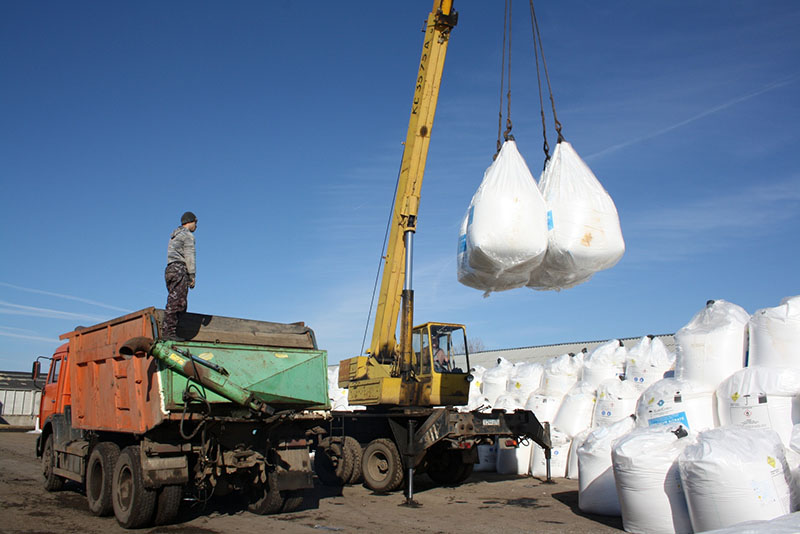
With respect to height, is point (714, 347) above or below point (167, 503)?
above

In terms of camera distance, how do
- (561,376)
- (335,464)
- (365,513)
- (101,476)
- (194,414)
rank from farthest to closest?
(561,376) → (335,464) → (365,513) → (101,476) → (194,414)

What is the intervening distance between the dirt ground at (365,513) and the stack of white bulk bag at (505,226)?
7.93 feet

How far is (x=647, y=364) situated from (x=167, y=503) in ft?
23.1

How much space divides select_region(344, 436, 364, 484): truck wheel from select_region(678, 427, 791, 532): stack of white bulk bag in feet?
16.6

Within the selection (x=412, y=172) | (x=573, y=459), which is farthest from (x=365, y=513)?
(x=412, y=172)

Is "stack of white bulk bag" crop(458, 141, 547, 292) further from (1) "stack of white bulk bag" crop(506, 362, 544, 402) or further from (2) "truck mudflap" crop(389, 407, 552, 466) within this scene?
(1) "stack of white bulk bag" crop(506, 362, 544, 402)

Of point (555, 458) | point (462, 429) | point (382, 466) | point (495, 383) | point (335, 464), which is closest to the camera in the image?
point (462, 429)

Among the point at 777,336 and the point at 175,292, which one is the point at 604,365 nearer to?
the point at 777,336

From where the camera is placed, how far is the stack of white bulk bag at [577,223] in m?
4.87

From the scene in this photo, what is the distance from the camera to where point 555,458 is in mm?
8906

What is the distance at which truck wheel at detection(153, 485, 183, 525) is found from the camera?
5.65m

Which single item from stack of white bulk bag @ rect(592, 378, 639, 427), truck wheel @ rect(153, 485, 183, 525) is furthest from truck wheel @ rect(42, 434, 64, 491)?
stack of white bulk bag @ rect(592, 378, 639, 427)

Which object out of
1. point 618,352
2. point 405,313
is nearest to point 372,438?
point 405,313

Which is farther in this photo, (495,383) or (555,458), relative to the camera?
(495,383)
